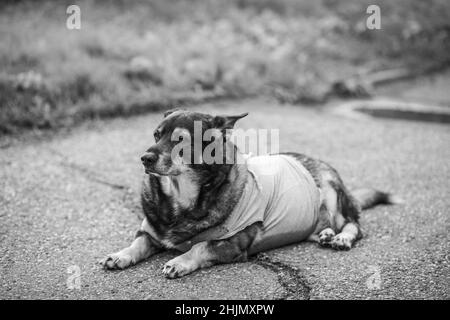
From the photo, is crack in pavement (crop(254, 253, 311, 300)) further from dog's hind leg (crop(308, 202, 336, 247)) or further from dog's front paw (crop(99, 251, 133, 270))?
dog's front paw (crop(99, 251, 133, 270))

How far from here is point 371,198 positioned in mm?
5133

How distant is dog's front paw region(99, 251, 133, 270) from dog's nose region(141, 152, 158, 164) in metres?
0.71

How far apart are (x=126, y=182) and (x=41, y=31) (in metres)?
5.02

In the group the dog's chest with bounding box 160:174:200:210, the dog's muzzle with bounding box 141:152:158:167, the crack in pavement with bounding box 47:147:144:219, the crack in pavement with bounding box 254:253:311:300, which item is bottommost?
the crack in pavement with bounding box 254:253:311:300

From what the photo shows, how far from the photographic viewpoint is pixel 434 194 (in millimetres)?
5531

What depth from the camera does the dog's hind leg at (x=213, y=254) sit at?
3.67 meters

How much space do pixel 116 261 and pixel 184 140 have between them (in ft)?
3.08

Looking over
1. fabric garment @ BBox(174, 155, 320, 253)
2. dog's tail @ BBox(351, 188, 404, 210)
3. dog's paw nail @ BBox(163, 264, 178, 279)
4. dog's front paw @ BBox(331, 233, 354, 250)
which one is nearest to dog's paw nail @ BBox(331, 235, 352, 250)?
dog's front paw @ BBox(331, 233, 354, 250)

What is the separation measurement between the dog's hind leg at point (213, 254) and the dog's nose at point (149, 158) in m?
0.68

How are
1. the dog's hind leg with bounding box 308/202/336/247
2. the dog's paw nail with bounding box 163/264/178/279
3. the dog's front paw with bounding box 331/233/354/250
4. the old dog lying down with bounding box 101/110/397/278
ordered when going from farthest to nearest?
the dog's hind leg with bounding box 308/202/336/247 < the dog's front paw with bounding box 331/233/354/250 < the old dog lying down with bounding box 101/110/397/278 < the dog's paw nail with bounding box 163/264/178/279

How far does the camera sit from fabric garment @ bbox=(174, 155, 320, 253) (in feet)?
12.7

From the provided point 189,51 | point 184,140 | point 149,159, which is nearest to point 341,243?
point 184,140

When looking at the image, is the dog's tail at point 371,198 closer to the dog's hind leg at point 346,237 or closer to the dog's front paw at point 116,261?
the dog's hind leg at point 346,237

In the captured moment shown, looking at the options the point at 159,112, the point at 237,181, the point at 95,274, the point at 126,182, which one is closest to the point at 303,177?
the point at 237,181
